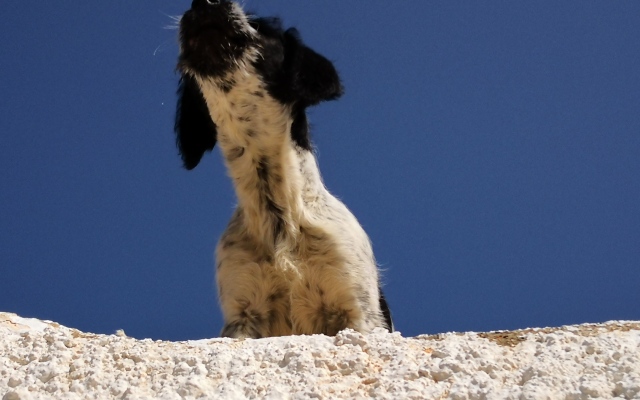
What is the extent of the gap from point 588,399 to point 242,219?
162 inches

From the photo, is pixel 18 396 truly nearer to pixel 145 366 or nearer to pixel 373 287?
pixel 145 366

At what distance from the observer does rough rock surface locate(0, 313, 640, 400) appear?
3023 millimetres

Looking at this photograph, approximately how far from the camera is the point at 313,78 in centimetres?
659

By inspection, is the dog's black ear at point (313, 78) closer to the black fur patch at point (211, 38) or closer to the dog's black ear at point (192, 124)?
the black fur patch at point (211, 38)

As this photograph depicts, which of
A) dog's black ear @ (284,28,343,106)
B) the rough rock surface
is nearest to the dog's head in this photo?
dog's black ear @ (284,28,343,106)

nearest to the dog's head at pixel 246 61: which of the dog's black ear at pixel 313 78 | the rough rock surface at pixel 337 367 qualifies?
the dog's black ear at pixel 313 78

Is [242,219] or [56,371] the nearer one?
[56,371]

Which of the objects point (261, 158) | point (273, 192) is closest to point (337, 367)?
point (273, 192)

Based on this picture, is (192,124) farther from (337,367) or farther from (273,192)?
(337,367)

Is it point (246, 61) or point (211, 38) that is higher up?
point (211, 38)

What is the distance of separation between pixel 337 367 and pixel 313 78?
3.63 m

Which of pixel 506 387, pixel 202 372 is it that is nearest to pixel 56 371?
pixel 202 372

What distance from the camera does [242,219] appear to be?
670cm

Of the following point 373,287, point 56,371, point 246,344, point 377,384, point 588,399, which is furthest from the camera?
point 373,287
